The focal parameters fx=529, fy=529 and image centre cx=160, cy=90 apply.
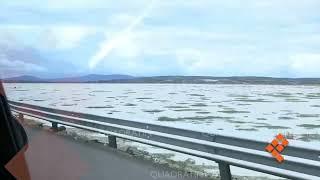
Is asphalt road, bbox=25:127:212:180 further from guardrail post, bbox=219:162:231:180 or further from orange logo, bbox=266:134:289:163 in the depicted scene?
orange logo, bbox=266:134:289:163

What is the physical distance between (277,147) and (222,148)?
1.31 meters

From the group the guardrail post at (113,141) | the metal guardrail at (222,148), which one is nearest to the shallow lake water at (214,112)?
the metal guardrail at (222,148)

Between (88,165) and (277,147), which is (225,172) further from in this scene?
(88,165)

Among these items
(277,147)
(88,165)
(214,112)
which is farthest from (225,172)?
(214,112)

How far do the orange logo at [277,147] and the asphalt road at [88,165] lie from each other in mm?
2002

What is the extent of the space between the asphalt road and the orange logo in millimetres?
2002

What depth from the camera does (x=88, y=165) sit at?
10.5m

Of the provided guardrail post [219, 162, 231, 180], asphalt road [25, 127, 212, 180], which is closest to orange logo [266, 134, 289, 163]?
guardrail post [219, 162, 231, 180]

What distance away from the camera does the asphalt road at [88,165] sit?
366 inches

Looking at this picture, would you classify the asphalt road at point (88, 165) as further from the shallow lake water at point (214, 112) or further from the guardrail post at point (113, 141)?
the shallow lake water at point (214, 112)

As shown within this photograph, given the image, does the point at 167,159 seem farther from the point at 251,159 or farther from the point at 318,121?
the point at 318,121

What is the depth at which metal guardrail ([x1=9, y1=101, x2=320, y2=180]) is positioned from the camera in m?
6.78

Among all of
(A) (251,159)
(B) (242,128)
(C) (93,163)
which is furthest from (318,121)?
(A) (251,159)

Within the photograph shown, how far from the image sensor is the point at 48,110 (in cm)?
1842
